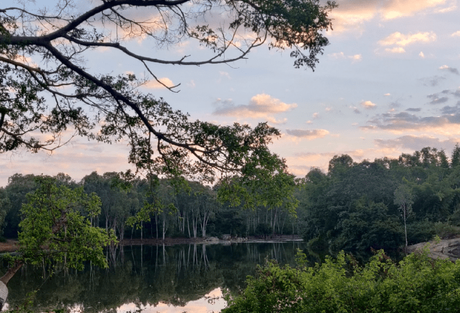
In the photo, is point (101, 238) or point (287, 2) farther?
point (101, 238)

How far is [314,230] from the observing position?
173 feet

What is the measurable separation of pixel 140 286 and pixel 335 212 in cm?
2934

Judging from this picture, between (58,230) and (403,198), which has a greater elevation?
(403,198)

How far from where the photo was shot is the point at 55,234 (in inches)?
472

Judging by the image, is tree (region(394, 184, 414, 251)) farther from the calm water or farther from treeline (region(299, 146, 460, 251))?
the calm water

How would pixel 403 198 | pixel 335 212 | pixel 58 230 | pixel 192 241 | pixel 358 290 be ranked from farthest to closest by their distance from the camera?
1. pixel 192 241
2. pixel 335 212
3. pixel 403 198
4. pixel 58 230
5. pixel 358 290

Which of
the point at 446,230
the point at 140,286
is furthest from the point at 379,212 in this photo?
the point at 140,286

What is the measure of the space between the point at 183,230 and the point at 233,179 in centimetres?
5370

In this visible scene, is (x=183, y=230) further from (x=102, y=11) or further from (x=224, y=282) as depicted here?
(x=102, y=11)

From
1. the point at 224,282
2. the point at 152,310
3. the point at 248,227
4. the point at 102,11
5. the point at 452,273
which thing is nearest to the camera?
the point at 452,273

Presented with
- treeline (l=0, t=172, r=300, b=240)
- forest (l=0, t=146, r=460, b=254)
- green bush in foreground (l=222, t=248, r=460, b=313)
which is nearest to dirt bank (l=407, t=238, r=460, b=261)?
forest (l=0, t=146, r=460, b=254)

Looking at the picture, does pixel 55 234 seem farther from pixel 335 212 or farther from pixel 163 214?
pixel 163 214

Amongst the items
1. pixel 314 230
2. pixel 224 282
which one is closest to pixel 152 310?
pixel 224 282

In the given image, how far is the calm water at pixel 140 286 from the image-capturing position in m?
19.3
